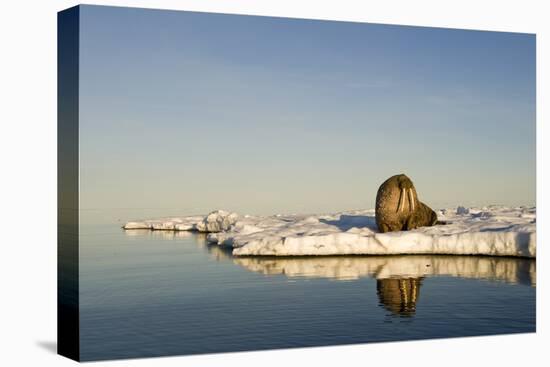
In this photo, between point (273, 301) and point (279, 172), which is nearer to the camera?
point (273, 301)

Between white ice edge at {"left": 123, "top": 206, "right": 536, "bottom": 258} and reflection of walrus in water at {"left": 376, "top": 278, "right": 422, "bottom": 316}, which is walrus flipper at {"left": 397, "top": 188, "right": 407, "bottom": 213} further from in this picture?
reflection of walrus in water at {"left": 376, "top": 278, "right": 422, "bottom": 316}

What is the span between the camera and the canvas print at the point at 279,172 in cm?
1342

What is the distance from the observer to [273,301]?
15492 mm

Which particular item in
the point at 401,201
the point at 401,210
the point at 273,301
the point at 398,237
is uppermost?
the point at 401,201

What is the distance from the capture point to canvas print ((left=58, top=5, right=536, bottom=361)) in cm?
1342

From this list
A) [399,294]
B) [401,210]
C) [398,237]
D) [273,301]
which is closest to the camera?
[273,301]

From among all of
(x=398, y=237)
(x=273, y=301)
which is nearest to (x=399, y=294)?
(x=273, y=301)

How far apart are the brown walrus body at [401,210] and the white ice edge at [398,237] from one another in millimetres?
385

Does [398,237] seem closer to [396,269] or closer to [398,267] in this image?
[398,267]

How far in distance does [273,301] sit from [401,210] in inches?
308

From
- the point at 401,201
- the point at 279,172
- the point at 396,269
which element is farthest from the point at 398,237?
the point at 279,172

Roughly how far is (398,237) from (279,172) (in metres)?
4.86

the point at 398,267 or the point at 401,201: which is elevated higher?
the point at 401,201

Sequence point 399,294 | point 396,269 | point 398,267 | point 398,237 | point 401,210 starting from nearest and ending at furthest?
point 399,294 < point 396,269 < point 398,267 < point 398,237 < point 401,210
